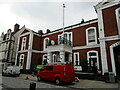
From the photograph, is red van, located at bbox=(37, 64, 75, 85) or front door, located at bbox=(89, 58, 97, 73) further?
front door, located at bbox=(89, 58, 97, 73)

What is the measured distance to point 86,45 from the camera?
15.8 m

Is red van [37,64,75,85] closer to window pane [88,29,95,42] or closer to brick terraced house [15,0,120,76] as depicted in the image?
brick terraced house [15,0,120,76]

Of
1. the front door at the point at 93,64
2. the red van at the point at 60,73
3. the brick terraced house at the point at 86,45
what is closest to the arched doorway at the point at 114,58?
the brick terraced house at the point at 86,45

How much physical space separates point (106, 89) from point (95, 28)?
999cm

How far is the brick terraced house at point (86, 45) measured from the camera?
1184 cm

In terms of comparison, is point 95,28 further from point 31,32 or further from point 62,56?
point 31,32

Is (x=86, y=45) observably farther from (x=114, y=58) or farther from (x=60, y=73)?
(x=60, y=73)

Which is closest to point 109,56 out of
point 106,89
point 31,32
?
point 106,89

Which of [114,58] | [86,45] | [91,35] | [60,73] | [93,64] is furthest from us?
[91,35]

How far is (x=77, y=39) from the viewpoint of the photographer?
56.4 feet

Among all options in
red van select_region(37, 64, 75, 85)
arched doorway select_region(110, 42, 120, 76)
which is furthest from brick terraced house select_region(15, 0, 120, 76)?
red van select_region(37, 64, 75, 85)

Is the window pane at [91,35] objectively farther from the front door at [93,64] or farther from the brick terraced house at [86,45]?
the front door at [93,64]

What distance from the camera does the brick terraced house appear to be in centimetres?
1184

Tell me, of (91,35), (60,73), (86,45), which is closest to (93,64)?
(86,45)
